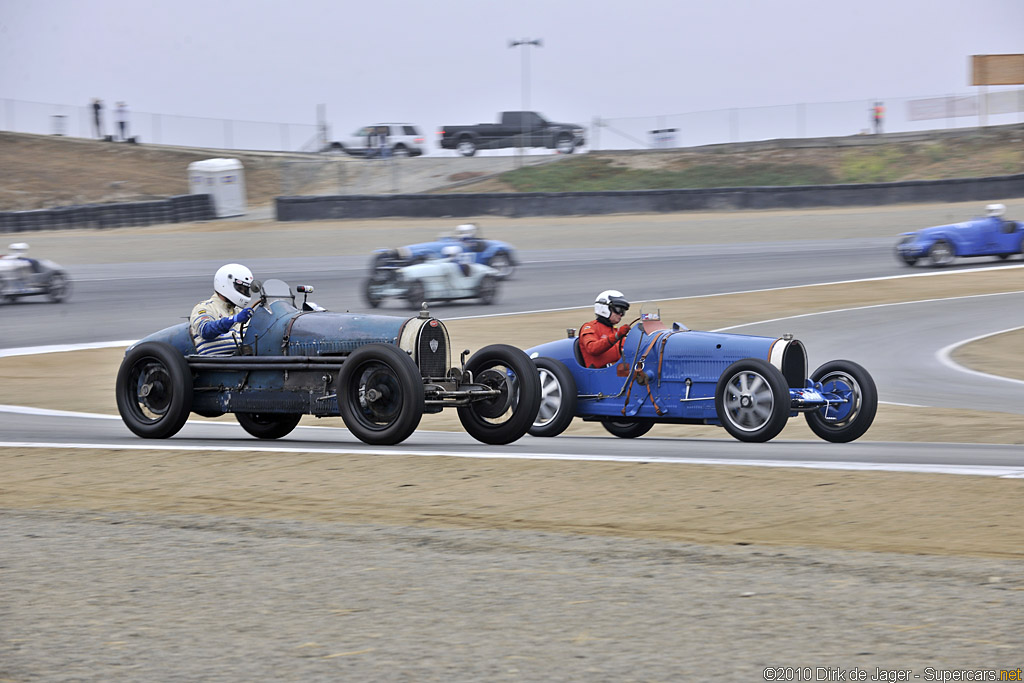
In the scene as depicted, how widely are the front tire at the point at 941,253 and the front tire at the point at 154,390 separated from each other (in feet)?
83.9

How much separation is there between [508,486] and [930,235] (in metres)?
26.6

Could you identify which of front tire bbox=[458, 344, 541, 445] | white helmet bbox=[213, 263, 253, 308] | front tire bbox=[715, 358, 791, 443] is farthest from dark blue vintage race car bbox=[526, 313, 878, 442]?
white helmet bbox=[213, 263, 253, 308]

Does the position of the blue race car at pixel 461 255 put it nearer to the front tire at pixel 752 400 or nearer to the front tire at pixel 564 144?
the front tire at pixel 752 400

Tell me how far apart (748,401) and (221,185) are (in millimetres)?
38888

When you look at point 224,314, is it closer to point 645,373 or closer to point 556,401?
point 556,401

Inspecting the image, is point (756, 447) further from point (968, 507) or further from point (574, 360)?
point (968, 507)

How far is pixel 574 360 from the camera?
12406 millimetres

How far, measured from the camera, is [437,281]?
2631 cm

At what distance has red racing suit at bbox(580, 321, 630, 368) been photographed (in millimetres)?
12141

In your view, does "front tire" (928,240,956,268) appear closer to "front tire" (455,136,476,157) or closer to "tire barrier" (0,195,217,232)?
"tire barrier" (0,195,217,232)

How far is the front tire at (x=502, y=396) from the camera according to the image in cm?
1005

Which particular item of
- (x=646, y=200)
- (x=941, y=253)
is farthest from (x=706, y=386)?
(x=646, y=200)

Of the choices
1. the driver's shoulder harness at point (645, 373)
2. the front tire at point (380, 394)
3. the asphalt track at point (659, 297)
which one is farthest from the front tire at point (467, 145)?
the front tire at point (380, 394)

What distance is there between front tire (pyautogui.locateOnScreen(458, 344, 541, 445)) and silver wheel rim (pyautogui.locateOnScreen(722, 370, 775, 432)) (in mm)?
1971
